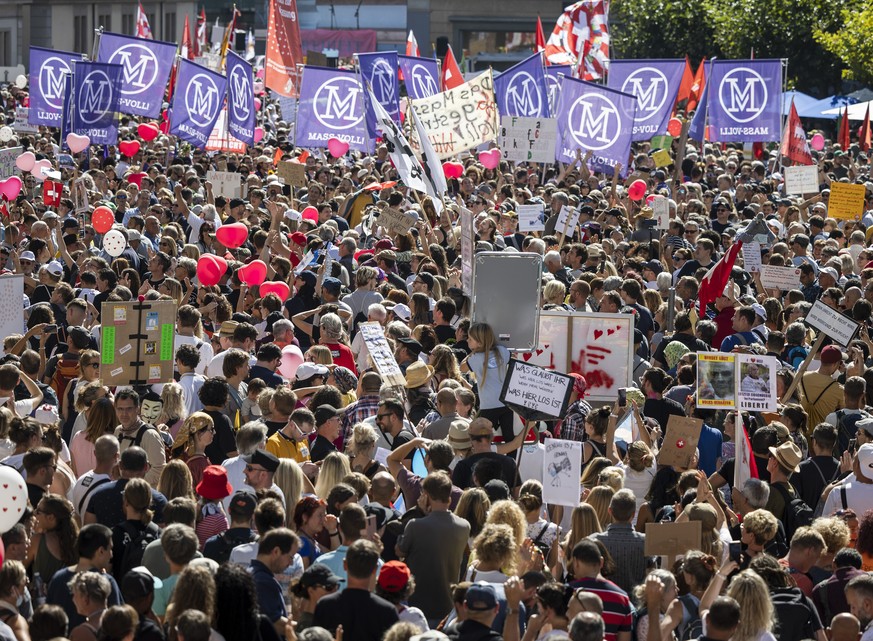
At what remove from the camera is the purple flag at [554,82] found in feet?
76.2

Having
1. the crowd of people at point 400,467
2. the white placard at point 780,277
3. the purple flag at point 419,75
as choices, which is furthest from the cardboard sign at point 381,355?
the purple flag at point 419,75

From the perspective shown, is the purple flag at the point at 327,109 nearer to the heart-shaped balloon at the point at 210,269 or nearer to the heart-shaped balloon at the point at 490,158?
the heart-shaped balloon at the point at 490,158

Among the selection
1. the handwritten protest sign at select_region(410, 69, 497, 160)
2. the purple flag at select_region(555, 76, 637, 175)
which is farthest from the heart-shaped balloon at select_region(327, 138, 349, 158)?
the purple flag at select_region(555, 76, 637, 175)

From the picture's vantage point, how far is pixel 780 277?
43.8 ft

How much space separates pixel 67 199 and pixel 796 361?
31.8 feet

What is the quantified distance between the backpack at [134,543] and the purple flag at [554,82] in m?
17.1

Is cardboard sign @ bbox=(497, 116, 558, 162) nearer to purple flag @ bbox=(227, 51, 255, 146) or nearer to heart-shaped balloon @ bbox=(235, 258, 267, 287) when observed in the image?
purple flag @ bbox=(227, 51, 255, 146)

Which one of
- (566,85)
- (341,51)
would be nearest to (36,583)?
(566,85)

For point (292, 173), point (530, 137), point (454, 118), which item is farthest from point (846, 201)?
point (292, 173)

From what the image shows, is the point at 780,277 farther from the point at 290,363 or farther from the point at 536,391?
the point at 536,391

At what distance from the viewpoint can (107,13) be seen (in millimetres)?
73562

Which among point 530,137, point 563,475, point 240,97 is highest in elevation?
point 240,97

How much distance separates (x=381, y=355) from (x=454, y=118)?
9214 millimetres

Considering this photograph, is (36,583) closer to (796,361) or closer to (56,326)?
(56,326)
